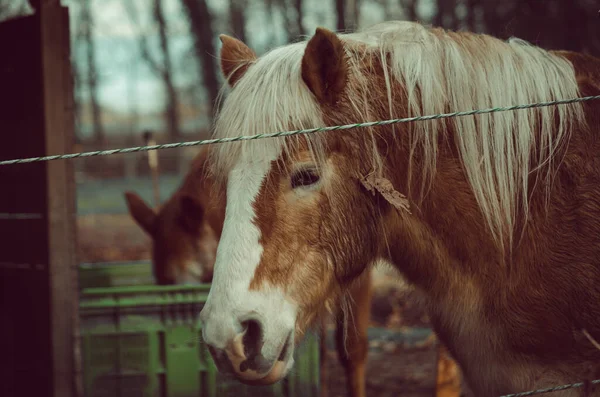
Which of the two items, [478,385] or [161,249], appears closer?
[478,385]

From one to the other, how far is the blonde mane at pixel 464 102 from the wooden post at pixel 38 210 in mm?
1584

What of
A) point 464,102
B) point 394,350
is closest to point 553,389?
point 464,102

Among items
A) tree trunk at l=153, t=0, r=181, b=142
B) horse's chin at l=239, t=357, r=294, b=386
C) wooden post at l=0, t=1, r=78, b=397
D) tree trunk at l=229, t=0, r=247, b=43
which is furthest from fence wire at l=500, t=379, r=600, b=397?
tree trunk at l=153, t=0, r=181, b=142

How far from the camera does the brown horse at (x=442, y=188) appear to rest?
2.03m

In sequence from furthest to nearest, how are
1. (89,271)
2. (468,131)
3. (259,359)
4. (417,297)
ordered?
(89,271) → (417,297) → (468,131) → (259,359)

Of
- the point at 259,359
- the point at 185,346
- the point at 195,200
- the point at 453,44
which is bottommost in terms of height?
the point at 185,346

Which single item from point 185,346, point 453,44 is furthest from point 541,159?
point 185,346

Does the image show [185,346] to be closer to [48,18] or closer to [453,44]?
[48,18]

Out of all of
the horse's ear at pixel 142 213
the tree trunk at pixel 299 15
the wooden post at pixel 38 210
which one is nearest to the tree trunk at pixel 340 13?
the tree trunk at pixel 299 15

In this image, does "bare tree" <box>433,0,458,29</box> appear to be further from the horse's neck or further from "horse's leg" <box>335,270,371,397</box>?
the horse's neck

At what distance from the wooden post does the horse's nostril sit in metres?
1.88

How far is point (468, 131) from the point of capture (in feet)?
7.15

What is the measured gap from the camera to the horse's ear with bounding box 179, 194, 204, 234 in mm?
4785

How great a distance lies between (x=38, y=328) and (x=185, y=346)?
90 centimetres
